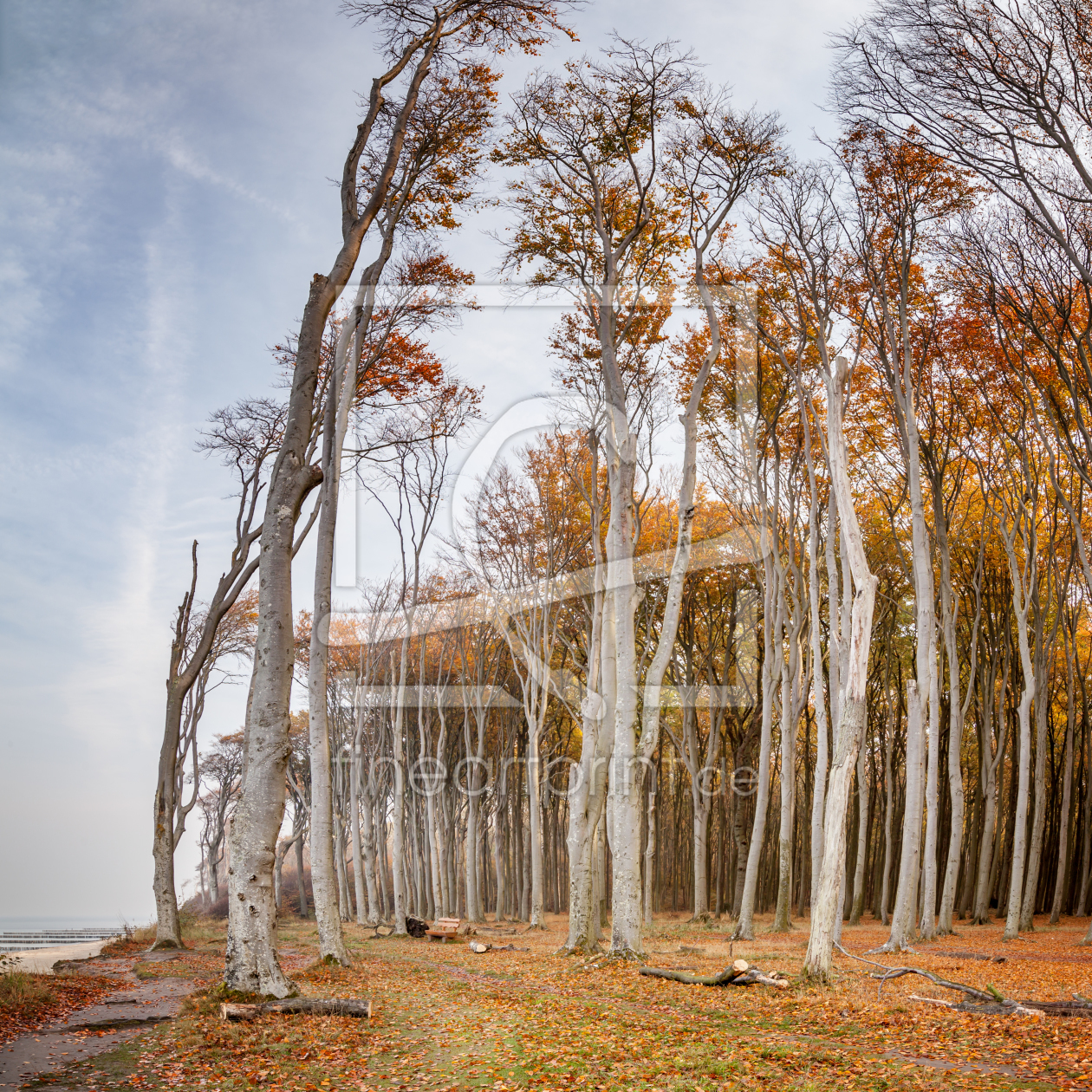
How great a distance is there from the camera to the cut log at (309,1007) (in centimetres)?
700

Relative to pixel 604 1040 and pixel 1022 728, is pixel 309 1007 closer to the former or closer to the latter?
pixel 604 1040

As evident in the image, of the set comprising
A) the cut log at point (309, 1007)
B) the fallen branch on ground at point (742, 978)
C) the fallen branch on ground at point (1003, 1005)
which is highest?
the cut log at point (309, 1007)

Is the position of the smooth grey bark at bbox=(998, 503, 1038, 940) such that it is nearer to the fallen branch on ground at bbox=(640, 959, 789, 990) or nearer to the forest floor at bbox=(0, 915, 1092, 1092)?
the forest floor at bbox=(0, 915, 1092, 1092)

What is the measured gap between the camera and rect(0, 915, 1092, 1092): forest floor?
17.8 feet

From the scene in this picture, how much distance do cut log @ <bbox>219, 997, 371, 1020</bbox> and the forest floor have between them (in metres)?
0.16

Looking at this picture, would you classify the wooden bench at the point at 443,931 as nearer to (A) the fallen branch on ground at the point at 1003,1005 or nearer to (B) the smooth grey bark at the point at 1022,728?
(B) the smooth grey bark at the point at 1022,728

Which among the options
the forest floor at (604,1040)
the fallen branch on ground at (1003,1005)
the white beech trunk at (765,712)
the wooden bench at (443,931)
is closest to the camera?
the forest floor at (604,1040)

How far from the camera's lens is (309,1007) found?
722cm

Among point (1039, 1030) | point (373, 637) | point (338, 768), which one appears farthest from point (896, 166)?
point (338, 768)

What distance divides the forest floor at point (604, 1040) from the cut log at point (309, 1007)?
16 cm

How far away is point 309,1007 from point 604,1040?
266cm

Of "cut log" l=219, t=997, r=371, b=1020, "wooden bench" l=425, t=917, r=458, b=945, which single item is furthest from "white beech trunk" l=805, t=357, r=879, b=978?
"wooden bench" l=425, t=917, r=458, b=945

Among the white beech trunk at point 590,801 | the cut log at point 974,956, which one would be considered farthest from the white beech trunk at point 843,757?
the cut log at point 974,956

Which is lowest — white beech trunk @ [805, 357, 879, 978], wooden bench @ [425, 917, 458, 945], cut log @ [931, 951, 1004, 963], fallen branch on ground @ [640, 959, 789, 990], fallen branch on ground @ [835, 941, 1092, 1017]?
wooden bench @ [425, 917, 458, 945]
